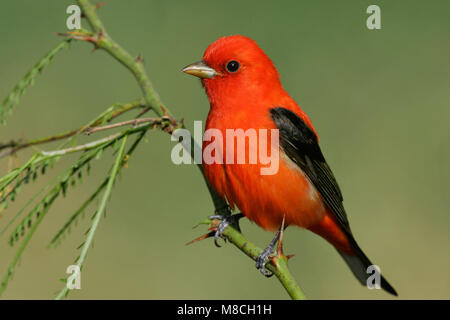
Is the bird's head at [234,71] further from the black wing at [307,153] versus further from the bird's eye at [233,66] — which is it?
the black wing at [307,153]

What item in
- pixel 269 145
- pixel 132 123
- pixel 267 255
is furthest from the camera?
pixel 269 145

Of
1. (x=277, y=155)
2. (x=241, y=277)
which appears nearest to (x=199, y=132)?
(x=277, y=155)

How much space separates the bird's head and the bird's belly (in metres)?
0.43

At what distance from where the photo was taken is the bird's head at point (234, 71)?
11.1 ft

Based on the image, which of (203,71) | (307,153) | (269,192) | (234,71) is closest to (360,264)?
(307,153)

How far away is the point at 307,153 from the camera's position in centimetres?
364

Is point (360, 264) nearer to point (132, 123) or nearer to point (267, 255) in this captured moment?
point (267, 255)

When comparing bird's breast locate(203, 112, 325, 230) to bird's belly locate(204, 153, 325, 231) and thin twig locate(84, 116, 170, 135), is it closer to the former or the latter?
bird's belly locate(204, 153, 325, 231)

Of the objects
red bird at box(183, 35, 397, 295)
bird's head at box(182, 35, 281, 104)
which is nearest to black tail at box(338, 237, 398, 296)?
red bird at box(183, 35, 397, 295)

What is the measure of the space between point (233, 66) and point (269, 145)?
1.63 feet

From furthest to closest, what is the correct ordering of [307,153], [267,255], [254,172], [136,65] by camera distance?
[307,153], [254,172], [267,255], [136,65]

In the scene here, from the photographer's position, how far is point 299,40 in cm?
562

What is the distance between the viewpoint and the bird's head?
338 centimetres

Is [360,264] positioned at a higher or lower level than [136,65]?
lower
